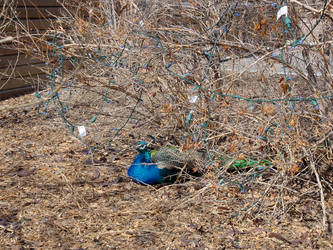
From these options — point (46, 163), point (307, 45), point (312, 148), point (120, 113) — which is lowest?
point (120, 113)

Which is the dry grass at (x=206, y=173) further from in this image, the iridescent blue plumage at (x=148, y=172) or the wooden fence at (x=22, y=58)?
the wooden fence at (x=22, y=58)

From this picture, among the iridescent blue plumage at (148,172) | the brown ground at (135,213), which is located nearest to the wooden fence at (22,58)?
the brown ground at (135,213)

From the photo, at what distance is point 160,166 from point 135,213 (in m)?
0.56

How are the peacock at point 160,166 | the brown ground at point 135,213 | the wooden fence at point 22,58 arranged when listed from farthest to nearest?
the wooden fence at point 22,58
the peacock at point 160,166
the brown ground at point 135,213

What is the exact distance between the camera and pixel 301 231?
3273 millimetres

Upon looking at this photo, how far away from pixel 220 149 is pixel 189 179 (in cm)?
38

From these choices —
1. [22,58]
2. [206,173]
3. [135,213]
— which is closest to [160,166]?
[206,173]

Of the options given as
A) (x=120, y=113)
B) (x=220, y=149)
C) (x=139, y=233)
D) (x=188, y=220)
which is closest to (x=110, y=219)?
(x=139, y=233)

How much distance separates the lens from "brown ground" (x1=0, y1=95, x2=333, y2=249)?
124 inches

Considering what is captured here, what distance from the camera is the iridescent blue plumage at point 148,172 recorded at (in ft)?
13.1

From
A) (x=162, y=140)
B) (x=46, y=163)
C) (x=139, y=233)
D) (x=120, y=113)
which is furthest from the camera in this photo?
(x=120, y=113)

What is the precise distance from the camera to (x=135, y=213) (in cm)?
356

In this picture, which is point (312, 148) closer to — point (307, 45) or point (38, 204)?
point (307, 45)

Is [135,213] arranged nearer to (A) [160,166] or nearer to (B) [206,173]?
(A) [160,166]
